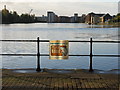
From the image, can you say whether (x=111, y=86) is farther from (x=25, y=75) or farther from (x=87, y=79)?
(x=25, y=75)

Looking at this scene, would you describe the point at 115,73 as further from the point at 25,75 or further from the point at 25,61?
the point at 25,61

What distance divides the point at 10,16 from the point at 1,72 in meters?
137

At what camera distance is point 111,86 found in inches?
251

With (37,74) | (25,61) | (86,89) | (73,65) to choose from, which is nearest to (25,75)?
(37,74)

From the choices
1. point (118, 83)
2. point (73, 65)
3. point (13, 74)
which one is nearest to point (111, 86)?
point (118, 83)

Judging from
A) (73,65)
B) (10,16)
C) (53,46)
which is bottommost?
(73,65)

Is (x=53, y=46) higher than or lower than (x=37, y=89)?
higher

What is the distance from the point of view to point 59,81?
6910 millimetres

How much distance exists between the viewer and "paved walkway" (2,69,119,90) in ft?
20.6

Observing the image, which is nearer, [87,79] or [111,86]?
[111,86]

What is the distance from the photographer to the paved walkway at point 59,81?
20.6 ft

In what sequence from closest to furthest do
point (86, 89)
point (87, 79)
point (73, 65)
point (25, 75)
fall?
point (86, 89)
point (87, 79)
point (25, 75)
point (73, 65)

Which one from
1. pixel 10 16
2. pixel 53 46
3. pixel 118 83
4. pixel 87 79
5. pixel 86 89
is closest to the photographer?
pixel 86 89

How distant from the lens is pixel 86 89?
6.09 meters
